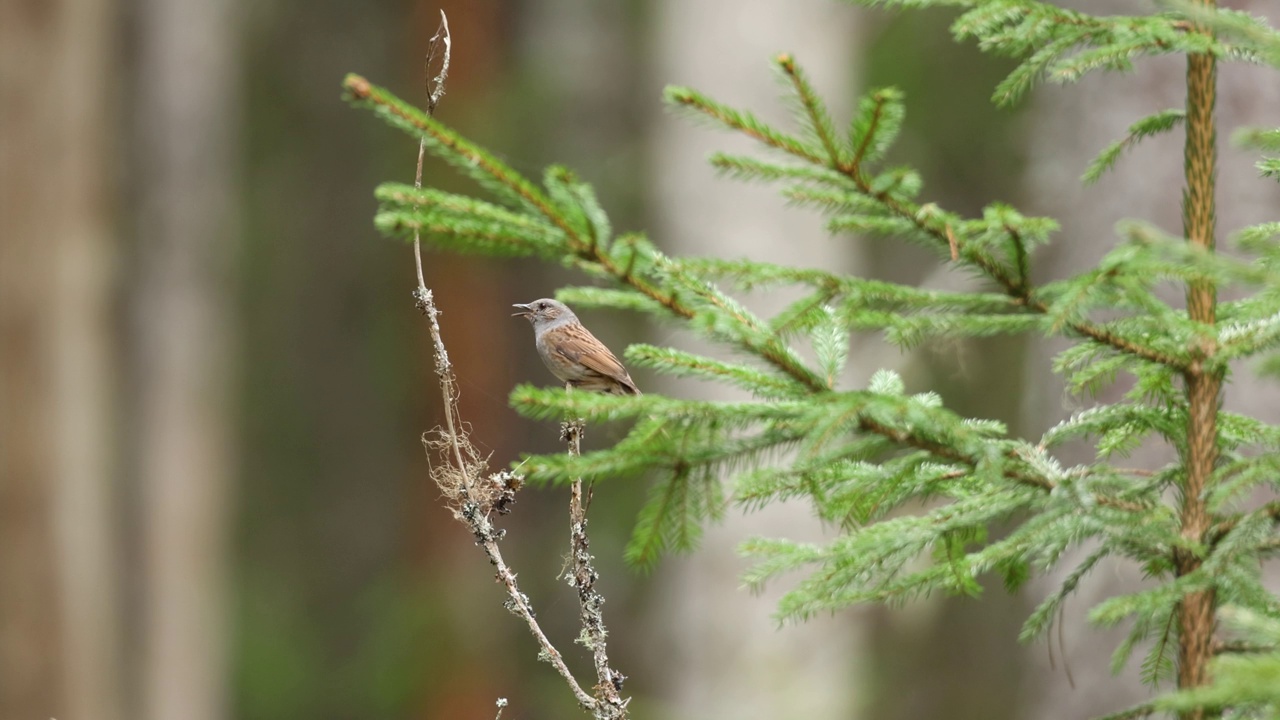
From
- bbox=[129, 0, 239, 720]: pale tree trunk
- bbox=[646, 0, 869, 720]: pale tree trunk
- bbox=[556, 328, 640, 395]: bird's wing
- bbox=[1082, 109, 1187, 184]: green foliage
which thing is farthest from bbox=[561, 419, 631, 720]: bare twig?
bbox=[129, 0, 239, 720]: pale tree trunk

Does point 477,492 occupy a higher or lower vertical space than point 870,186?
lower

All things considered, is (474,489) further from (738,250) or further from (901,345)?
(738,250)

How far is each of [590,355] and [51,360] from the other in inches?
217

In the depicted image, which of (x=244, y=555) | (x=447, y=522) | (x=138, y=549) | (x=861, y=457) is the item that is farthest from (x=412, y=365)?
(x=861, y=457)

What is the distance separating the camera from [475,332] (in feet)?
30.1

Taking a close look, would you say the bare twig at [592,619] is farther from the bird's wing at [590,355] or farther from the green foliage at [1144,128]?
the green foliage at [1144,128]

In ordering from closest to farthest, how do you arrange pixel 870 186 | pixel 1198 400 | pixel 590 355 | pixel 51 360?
1. pixel 870 186
2. pixel 1198 400
3. pixel 590 355
4. pixel 51 360

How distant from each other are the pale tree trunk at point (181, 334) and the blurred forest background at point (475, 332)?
0.02 m

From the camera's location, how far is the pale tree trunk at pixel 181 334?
314 inches

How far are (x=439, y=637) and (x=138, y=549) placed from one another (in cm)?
263

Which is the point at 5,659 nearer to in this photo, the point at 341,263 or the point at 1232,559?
the point at 1232,559

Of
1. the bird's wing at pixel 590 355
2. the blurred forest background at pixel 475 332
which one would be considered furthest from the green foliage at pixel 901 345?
the blurred forest background at pixel 475 332

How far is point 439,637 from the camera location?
950cm

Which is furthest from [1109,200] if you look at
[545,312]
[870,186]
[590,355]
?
[870,186]
